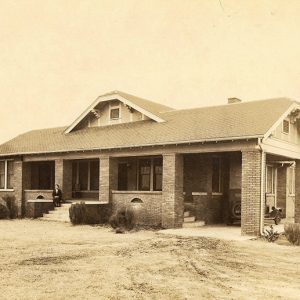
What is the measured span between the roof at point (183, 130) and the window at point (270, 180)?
14.4 feet

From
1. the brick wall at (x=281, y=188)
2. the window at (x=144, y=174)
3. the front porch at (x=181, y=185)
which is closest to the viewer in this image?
the front porch at (x=181, y=185)

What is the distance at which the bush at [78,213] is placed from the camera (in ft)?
64.1

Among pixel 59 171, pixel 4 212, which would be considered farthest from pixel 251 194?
pixel 4 212

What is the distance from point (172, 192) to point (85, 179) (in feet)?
26.4

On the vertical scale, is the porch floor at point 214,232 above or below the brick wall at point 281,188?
below

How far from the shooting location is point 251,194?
15562mm

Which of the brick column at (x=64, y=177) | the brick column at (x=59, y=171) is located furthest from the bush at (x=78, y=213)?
the brick column at (x=59, y=171)

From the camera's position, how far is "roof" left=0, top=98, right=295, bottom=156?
16875mm

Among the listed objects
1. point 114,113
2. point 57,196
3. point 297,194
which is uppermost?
point 114,113

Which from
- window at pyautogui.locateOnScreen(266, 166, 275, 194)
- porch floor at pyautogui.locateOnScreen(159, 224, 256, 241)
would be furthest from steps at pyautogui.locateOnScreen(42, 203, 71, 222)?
window at pyautogui.locateOnScreen(266, 166, 275, 194)

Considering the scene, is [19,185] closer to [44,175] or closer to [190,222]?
[44,175]

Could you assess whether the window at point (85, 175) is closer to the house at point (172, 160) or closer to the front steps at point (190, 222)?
the house at point (172, 160)

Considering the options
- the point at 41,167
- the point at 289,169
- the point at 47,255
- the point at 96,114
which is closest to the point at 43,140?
the point at 41,167

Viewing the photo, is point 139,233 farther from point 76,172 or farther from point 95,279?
point 76,172
